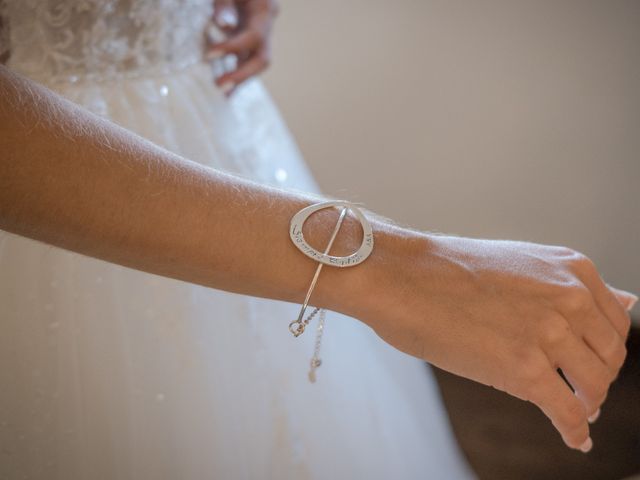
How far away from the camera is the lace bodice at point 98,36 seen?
0.72 metres

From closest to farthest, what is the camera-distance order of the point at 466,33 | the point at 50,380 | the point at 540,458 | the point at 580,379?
1. the point at 580,379
2. the point at 50,380
3. the point at 540,458
4. the point at 466,33

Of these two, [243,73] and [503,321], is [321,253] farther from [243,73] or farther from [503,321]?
[243,73]

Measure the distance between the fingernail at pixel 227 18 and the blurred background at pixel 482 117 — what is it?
3.72ft

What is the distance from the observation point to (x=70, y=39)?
75cm

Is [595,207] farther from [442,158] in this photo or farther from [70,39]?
[70,39]

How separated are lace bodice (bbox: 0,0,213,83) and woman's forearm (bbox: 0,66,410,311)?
13.4 inches

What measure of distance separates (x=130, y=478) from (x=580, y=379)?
1.65ft

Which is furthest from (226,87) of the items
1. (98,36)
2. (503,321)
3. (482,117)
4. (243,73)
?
(482,117)

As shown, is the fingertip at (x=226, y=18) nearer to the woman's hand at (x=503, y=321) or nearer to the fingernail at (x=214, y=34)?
the fingernail at (x=214, y=34)

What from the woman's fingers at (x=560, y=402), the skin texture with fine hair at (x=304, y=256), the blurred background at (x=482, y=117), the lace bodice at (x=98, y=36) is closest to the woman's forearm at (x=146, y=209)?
the skin texture with fine hair at (x=304, y=256)

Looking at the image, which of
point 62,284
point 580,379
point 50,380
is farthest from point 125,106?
point 580,379

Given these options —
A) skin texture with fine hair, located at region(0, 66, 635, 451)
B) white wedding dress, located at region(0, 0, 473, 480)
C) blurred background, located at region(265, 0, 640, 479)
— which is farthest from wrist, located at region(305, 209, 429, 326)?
blurred background, located at region(265, 0, 640, 479)

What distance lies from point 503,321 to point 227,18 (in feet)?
2.15

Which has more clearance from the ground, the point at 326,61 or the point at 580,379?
the point at 580,379
